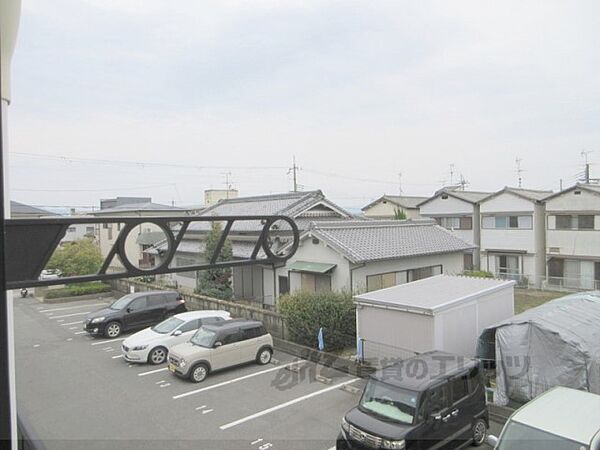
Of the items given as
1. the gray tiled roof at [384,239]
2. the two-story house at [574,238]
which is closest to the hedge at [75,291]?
the gray tiled roof at [384,239]

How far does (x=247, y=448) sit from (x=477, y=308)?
6.62m

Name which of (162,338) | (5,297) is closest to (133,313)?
(162,338)

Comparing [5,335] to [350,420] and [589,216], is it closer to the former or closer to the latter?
[350,420]

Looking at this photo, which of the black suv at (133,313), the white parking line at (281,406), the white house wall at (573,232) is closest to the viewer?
the white parking line at (281,406)

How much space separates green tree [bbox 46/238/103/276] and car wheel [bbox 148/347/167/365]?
9.20 m

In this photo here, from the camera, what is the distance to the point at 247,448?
7531mm

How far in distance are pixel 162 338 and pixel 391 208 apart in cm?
2607

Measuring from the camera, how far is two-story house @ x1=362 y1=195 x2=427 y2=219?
113 ft

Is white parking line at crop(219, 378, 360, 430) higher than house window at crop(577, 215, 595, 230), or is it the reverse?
house window at crop(577, 215, 595, 230)

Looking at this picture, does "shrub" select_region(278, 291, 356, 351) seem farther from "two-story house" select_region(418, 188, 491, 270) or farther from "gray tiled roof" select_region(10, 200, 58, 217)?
"two-story house" select_region(418, 188, 491, 270)

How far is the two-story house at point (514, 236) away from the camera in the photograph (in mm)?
24531

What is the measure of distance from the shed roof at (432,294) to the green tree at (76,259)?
14177 mm

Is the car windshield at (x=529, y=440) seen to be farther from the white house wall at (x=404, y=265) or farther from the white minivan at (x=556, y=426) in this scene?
the white house wall at (x=404, y=265)

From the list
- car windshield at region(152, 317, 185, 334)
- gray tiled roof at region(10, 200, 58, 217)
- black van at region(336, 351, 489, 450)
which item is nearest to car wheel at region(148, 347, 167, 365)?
car windshield at region(152, 317, 185, 334)
